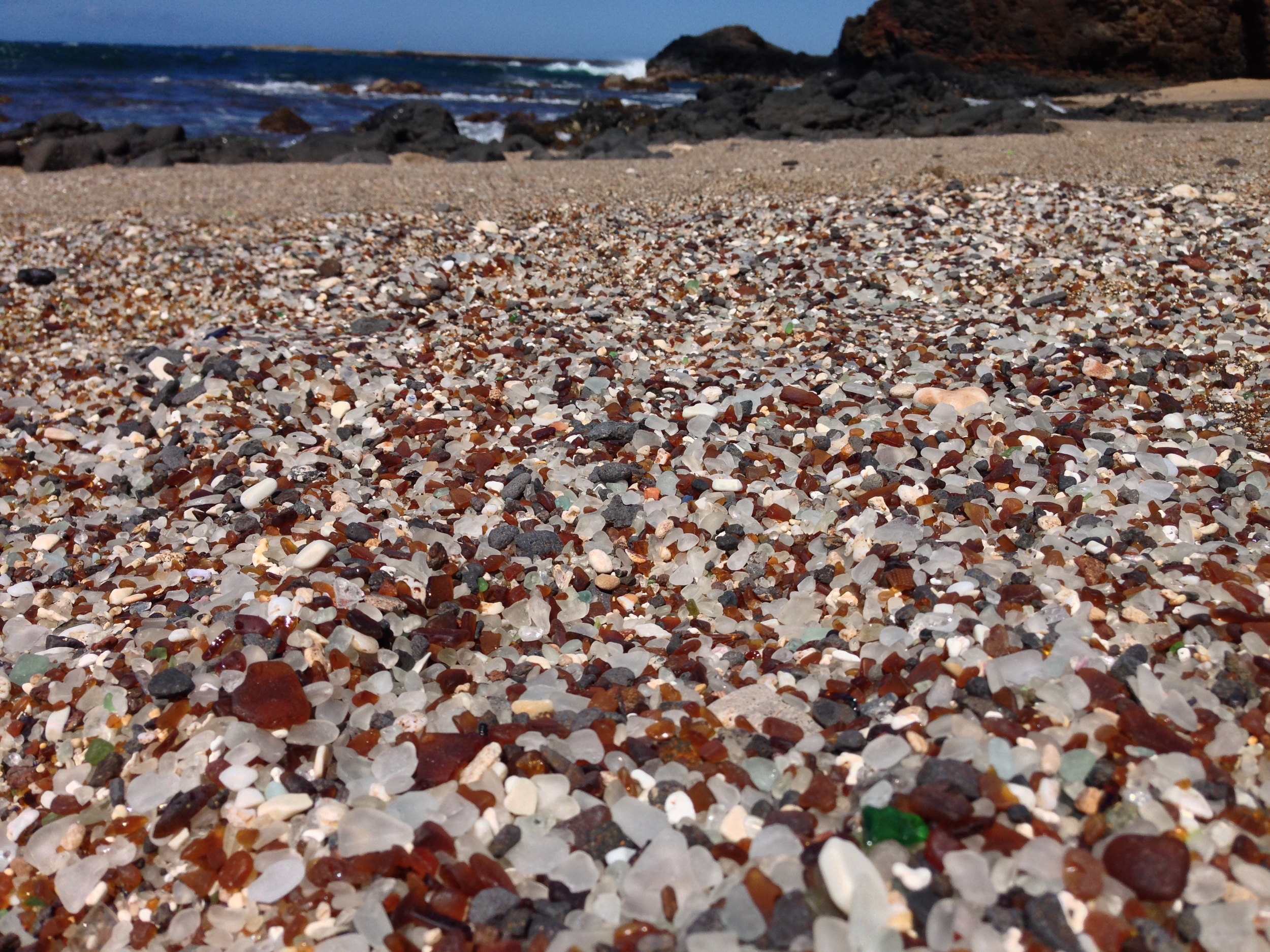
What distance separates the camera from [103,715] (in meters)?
2.08

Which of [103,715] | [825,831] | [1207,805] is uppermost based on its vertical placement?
[1207,805]

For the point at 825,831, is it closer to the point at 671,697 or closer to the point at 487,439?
the point at 671,697

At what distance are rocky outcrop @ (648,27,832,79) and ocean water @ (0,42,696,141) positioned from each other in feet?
22.2

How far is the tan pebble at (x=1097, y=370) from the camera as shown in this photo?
Result: 11.9 ft

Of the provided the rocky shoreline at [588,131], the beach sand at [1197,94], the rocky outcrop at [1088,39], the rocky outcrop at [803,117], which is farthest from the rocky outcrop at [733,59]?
the rocky shoreline at [588,131]

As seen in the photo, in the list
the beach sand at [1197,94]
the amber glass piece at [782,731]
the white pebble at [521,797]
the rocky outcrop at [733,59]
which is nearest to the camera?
the white pebble at [521,797]

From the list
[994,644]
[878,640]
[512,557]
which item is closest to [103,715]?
[512,557]

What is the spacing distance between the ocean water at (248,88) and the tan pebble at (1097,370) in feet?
58.9

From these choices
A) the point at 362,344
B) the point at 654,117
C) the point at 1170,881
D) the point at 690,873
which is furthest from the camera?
the point at 654,117

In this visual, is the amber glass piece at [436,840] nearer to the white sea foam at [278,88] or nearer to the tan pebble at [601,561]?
the tan pebble at [601,561]

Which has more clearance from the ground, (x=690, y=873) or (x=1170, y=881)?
(x=1170, y=881)

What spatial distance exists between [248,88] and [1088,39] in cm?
3066

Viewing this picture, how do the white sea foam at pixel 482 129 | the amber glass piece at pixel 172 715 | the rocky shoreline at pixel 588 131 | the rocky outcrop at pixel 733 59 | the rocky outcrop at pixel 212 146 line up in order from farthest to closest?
the rocky outcrop at pixel 733 59
the white sea foam at pixel 482 129
the rocky shoreline at pixel 588 131
the rocky outcrop at pixel 212 146
the amber glass piece at pixel 172 715

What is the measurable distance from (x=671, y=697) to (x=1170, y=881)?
1086 millimetres
